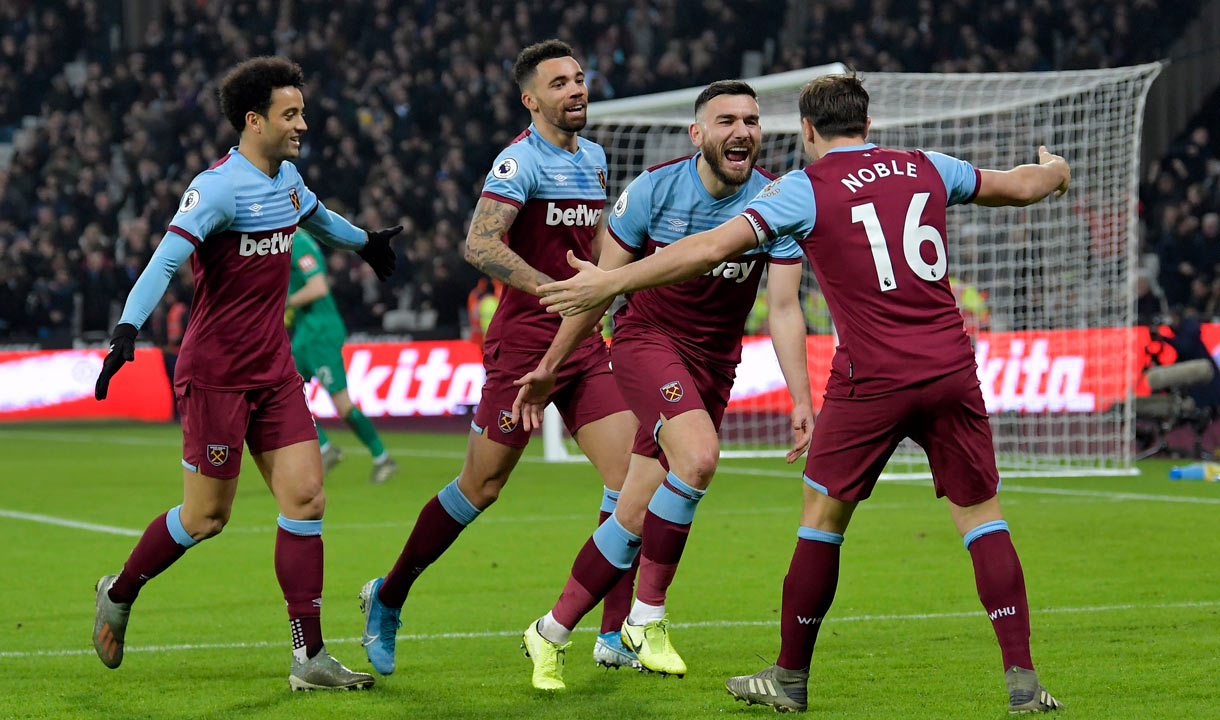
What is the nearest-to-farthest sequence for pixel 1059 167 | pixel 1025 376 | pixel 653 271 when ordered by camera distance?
pixel 653 271
pixel 1059 167
pixel 1025 376

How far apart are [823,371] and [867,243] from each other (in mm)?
10877

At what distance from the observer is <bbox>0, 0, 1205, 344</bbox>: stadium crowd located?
22031 millimetres

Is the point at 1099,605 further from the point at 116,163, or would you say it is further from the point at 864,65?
the point at 116,163

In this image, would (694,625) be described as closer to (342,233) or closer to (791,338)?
(791,338)

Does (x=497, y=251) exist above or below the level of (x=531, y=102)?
below

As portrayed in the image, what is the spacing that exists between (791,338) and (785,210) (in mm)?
1142

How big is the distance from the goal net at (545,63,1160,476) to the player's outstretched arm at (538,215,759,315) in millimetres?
8668

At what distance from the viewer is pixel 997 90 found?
1384 centimetres

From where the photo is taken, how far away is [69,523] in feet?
35.4

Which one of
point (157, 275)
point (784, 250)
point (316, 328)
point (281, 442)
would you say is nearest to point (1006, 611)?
point (784, 250)

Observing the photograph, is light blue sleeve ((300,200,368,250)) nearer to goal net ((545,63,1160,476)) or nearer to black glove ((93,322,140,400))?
black glove ((93,322,140,400))

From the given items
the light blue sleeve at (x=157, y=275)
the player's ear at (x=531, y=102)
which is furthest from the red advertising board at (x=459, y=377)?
the light blue sleeve at (x=157, y=275)

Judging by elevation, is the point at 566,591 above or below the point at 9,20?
below

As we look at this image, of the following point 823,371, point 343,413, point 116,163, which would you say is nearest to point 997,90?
point 823,371
